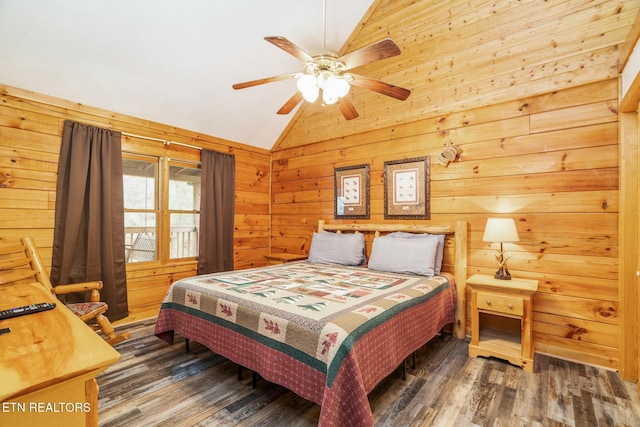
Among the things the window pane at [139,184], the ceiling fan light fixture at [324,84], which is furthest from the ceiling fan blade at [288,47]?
the window pane at [139,184]

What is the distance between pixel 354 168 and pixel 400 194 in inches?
27.7

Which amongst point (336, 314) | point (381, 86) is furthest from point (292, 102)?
point (336, 314)

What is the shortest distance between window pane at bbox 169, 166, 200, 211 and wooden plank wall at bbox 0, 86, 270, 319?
0.70ft

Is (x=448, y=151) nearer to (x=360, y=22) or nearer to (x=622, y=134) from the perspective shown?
(x=622, y=134)

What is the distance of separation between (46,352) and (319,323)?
1.08 meters

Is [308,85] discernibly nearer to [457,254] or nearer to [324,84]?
[324,84]

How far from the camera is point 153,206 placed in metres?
3.61

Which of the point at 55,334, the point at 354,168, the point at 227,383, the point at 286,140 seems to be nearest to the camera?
the point at 55,334

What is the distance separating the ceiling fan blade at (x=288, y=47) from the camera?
5.89 feet

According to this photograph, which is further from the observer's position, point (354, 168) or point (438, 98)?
point (354, 168)

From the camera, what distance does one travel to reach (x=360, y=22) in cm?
360

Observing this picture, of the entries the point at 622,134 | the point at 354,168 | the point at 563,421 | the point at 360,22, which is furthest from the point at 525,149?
the point at 360,22

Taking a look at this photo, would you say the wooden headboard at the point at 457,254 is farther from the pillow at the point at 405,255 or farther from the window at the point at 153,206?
the window at the point at 153,206

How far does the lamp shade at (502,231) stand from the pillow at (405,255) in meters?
0.52
